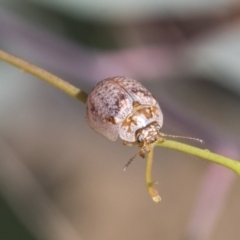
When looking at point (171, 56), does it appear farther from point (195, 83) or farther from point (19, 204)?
point (19, 204)

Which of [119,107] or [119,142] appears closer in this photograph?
[119,107]

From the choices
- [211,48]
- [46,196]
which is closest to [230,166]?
[211,48]

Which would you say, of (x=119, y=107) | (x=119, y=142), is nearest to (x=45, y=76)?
(x=119, y=107)

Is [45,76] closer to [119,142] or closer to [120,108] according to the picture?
[120,108]

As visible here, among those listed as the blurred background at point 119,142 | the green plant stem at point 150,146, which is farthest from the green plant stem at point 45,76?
the blurred background at point 119,142

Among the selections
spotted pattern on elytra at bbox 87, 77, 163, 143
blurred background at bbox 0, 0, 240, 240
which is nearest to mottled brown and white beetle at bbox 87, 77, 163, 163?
spotted pattern on elytra at bbox 87, 77, 163, 143

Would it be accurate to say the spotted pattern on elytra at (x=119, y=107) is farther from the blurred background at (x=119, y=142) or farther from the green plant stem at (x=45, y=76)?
the blurred background at (x=119, y=142)

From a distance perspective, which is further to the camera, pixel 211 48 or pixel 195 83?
pixel 195 83
